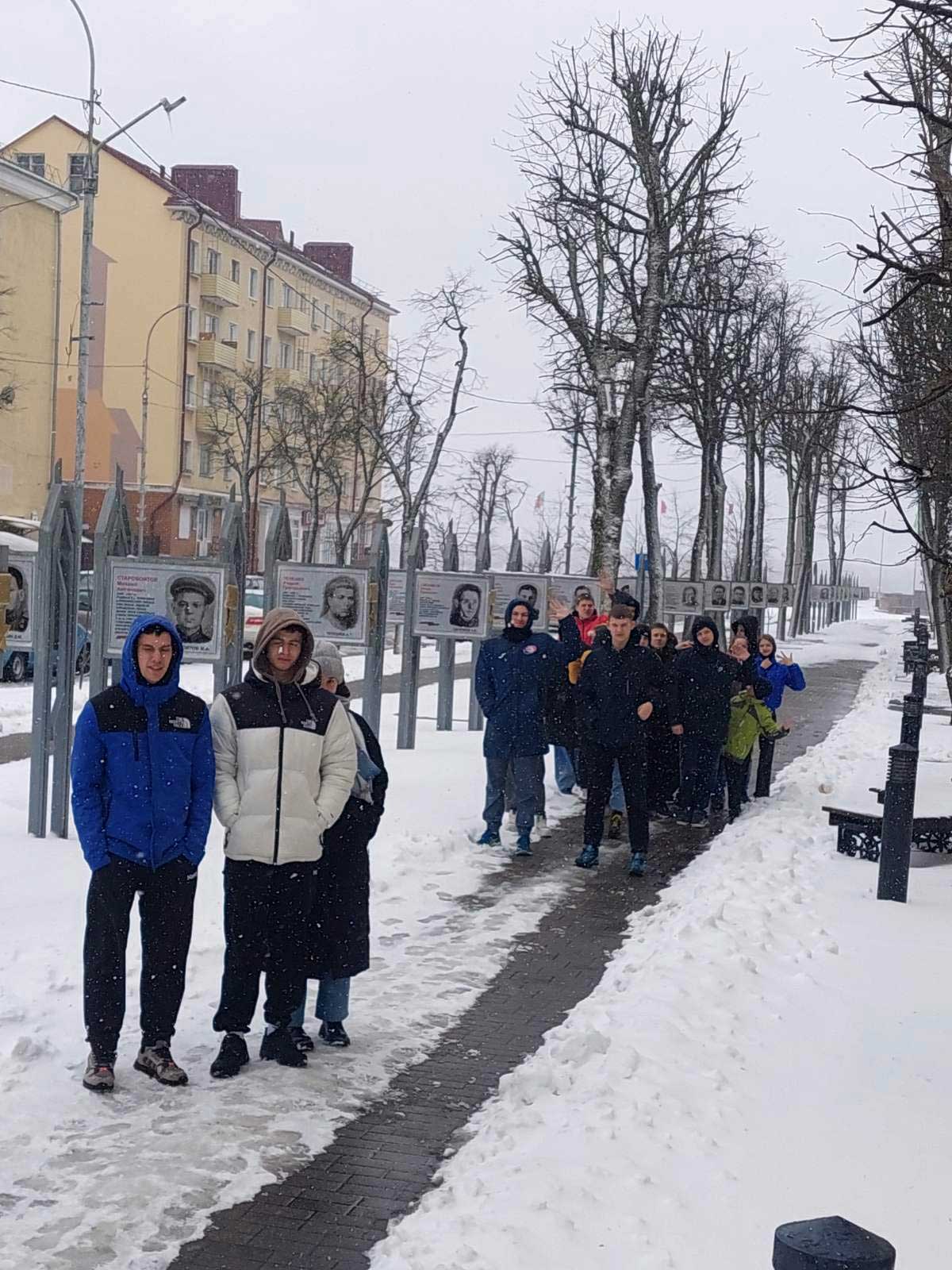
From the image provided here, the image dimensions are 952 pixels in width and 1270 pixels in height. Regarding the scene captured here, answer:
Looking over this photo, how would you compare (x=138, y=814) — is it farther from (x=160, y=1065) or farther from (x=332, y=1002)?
(x=332, y=1002)

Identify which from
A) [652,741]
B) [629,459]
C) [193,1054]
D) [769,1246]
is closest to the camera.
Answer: [769,1246]

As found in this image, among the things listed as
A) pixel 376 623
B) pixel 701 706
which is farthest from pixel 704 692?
pixel 376 623

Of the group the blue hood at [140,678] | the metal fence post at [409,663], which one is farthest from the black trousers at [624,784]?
the metal fence post at [409,663]

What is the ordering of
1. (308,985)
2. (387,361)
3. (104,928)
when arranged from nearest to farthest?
(104,928) < (308,985) < (387,361)

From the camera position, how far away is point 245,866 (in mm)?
6531

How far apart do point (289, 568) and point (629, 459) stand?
11682 mm

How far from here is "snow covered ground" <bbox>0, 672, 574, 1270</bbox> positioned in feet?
16.1

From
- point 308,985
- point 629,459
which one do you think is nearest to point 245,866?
point 308,985

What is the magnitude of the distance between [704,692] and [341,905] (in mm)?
7341

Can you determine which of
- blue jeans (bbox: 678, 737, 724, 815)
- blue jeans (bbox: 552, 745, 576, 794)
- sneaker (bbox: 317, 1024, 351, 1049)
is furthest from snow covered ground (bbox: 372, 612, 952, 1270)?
blue jeans (bbox: 552, 745, 576, 794)

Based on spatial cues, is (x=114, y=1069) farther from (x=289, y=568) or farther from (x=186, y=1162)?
(x=289, y=568)

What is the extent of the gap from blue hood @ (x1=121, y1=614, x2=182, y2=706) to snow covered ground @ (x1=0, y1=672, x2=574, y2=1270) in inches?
57.1

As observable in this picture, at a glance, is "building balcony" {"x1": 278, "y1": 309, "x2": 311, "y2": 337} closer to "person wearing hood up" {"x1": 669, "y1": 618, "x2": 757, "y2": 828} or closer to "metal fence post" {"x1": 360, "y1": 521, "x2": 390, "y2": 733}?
"metal fence post" {"x1": 360, "y1": 521, "x2": 390, "y2": 733}

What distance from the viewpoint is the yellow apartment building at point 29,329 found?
50.5m
